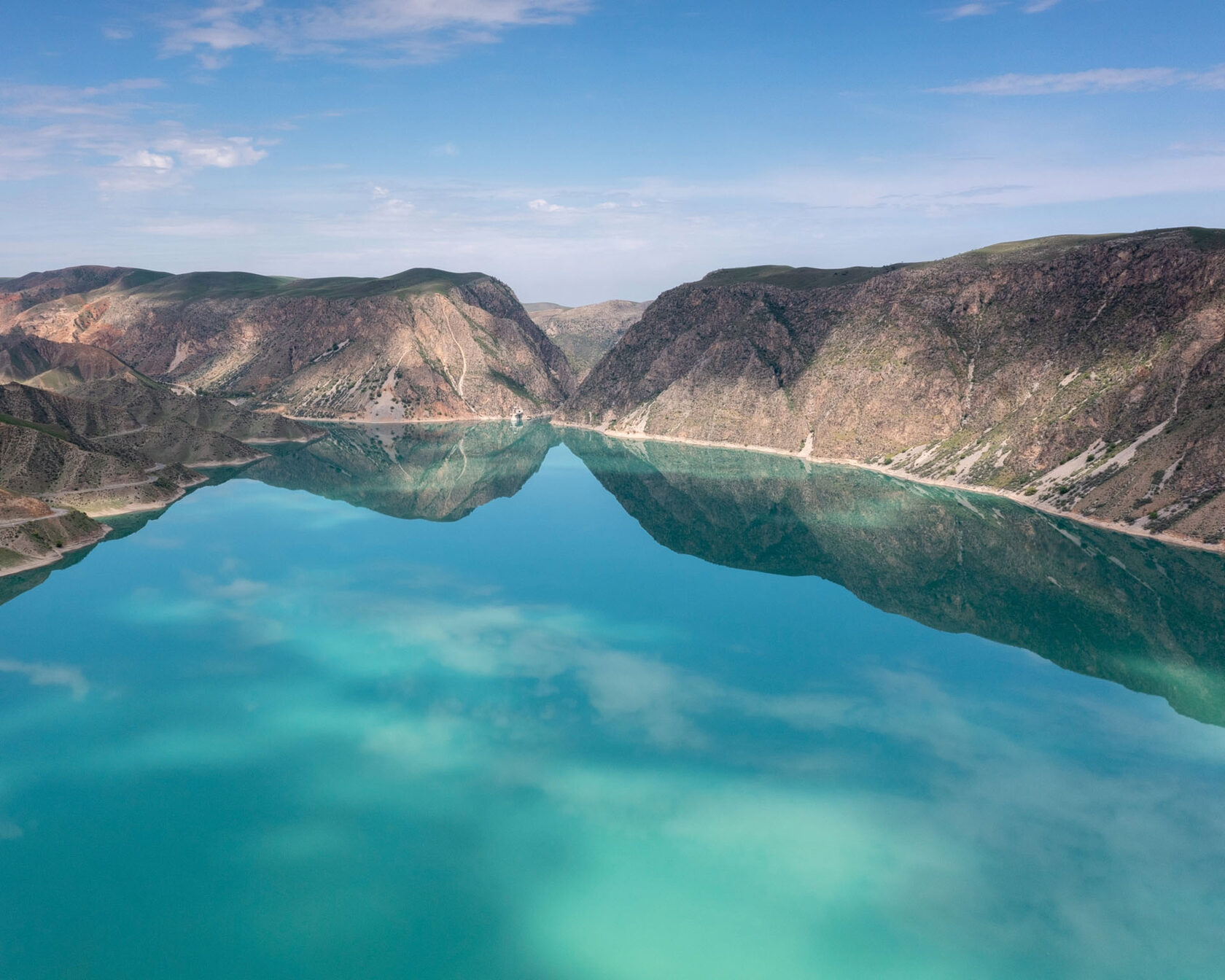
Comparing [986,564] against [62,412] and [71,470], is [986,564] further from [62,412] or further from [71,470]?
[62,412]

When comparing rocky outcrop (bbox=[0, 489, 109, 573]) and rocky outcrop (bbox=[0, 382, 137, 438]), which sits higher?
rocky outcrop (bbox=[0, 382, 137, 438])

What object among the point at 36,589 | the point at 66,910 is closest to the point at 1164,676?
the point at 66,910

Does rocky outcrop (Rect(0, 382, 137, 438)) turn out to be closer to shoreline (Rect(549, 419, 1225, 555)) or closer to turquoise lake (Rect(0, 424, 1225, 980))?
turquoise lake (Rect(0, 424, 1225, 980))

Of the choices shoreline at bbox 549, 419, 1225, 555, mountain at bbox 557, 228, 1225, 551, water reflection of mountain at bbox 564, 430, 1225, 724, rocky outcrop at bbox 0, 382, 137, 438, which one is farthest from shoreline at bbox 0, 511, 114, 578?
mountain at bbox 557, 228, 1225, 551

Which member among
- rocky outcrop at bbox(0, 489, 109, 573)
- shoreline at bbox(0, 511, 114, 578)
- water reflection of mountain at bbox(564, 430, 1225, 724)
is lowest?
water reflection of mountain at bbox(564, 430, 1225, 724)

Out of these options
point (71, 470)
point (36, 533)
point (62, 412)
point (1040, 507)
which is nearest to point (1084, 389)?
point (1040, 507)

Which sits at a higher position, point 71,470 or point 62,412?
point 62,412
